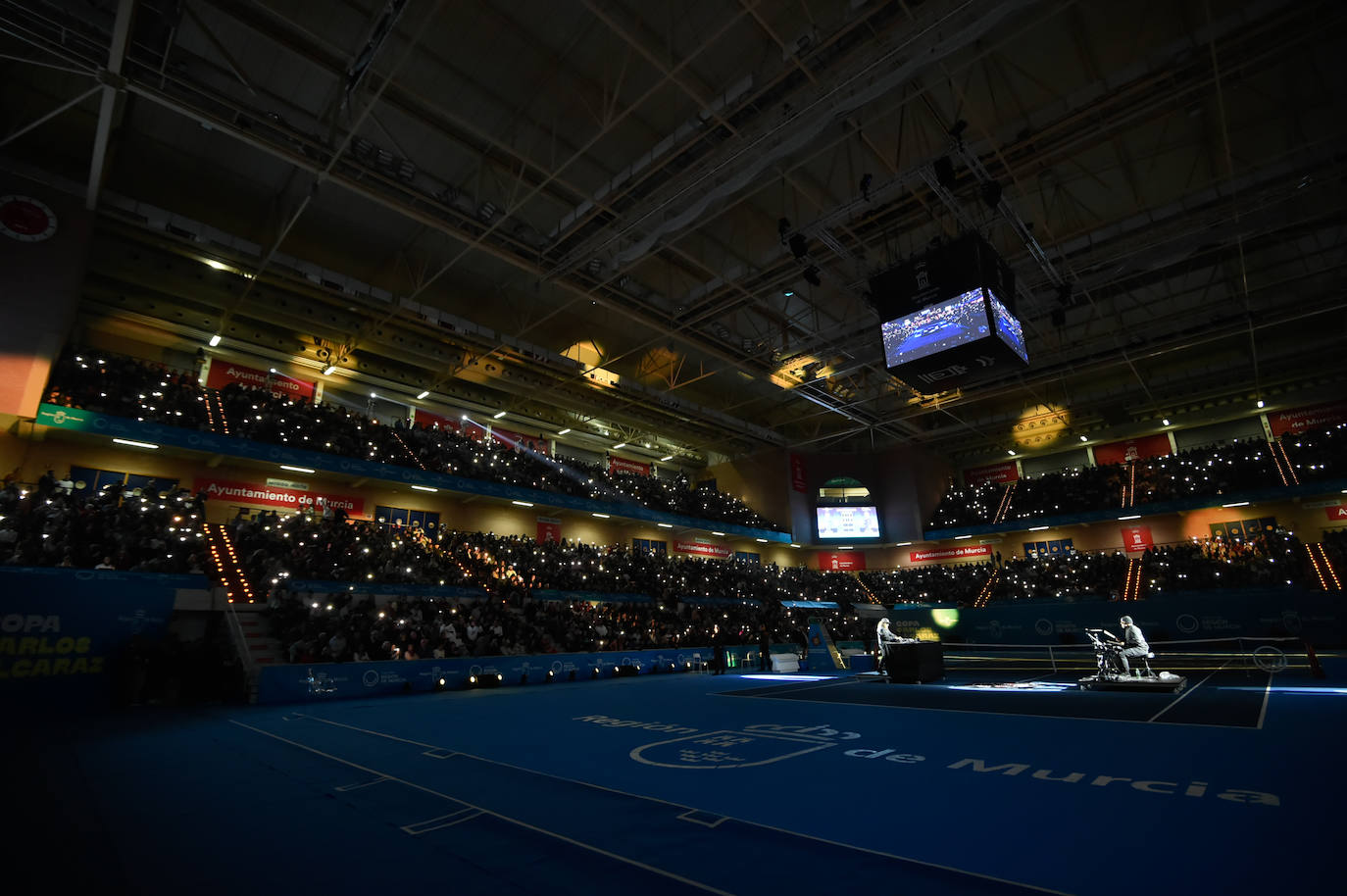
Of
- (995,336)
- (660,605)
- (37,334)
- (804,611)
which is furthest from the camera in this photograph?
(804,611)

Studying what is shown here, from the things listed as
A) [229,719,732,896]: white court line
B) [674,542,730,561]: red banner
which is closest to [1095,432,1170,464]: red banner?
[674,542,730,561]: red banner

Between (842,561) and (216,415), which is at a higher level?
(216,415)

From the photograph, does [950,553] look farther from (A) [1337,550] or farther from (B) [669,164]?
(B) [669,164]

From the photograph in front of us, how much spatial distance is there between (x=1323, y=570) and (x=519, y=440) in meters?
29.8

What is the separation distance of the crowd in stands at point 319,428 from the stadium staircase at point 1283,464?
23.8 metres

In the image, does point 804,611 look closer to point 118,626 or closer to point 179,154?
point 118,626

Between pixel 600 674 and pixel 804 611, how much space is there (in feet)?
47.2

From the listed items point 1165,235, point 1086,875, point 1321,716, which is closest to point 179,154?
point 1086,875

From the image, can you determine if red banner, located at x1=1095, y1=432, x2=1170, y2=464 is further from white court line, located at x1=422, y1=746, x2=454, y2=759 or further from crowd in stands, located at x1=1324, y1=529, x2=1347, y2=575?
white court line, located at x1=422, y1=746, x2=454, y2=759

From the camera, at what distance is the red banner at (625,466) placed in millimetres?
31766

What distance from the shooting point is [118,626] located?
34.3 ft

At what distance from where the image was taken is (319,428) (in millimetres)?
18438

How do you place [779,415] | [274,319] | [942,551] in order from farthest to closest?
[942,551] < [779,415] < [274,319]

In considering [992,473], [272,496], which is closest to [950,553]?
[992,473]
